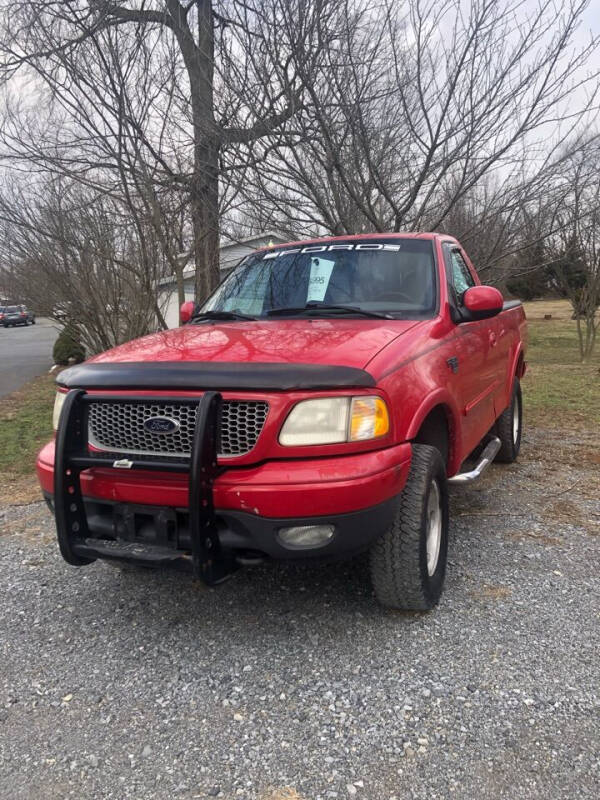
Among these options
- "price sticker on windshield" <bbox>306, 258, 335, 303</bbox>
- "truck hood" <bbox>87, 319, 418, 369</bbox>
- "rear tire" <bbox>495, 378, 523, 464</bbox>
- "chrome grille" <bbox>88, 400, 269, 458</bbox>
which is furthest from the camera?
"rear tire" <bbox>495, 378, 523, 464</bbox>

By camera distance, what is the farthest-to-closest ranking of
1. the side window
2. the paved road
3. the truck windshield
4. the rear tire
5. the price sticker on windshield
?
the paved road → the rear tire → the side window → the price sticker on windshield → the truck windshield

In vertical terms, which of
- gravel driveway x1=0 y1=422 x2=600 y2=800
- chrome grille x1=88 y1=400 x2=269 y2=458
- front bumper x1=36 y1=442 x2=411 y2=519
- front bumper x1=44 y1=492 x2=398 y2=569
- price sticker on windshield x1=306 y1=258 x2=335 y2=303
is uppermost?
price sticker on windshield x1=306 y1=258 x2=335 y2=303

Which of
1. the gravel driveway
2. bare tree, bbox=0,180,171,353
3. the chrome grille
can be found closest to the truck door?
the gravel driveway

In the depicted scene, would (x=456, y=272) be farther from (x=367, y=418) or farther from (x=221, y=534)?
(x=221, y=534)

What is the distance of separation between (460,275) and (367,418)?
2246 millimetres

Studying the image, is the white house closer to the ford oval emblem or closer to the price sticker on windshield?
the price sticker on windshield

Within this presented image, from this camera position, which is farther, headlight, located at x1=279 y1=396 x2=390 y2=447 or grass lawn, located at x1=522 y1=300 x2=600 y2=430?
grass lawn, located at x1=522 y1=300 x2=600 y2=430

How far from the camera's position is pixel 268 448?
257 centimetres

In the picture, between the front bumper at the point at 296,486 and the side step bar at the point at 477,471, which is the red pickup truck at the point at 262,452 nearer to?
the front bumper at the point at 296,486

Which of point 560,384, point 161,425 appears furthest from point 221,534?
point 560,384

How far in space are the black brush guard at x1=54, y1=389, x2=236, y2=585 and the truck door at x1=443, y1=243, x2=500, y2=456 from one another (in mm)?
1570

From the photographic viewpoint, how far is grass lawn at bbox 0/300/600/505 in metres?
6.20

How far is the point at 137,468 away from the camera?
2652 millimetres

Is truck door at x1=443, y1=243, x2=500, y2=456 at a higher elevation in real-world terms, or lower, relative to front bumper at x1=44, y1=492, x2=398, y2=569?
higher
